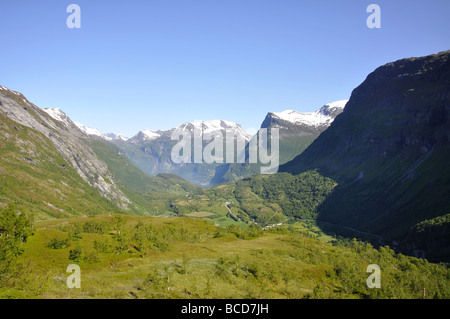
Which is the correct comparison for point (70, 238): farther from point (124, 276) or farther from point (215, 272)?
point (215, 272)

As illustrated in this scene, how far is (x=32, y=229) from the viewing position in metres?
73.8

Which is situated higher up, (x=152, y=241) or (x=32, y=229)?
(x=32, y=229)

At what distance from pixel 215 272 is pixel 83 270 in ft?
108

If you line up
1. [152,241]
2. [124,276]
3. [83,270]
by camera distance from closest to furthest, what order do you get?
[124,276]
[83,270]
[152,241]

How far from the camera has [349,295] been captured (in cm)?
6844

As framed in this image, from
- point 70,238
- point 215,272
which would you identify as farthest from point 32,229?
point 215,272
